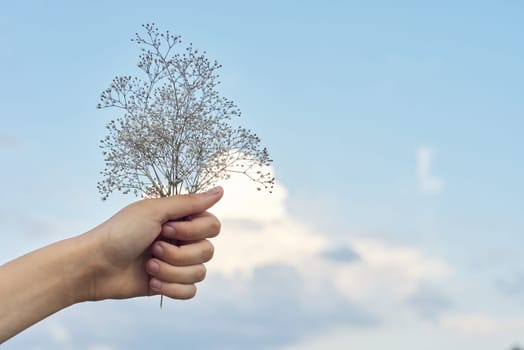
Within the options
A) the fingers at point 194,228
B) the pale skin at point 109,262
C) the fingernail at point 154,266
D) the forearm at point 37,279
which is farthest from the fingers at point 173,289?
the forearm at point 37,279

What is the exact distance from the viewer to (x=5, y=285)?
4613 mm

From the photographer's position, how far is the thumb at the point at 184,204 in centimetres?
441

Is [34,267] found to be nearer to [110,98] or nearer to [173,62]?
[110,98]

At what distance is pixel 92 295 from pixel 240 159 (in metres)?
1.24

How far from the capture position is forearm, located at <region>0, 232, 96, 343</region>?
4.63m

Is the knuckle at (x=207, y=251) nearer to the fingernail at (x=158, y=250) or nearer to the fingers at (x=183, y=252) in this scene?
the fingers at (x=183, y=252)

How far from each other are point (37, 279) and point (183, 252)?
81cm

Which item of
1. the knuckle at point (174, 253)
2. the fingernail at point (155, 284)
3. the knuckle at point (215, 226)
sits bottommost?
the fingernail at point (155, 284)

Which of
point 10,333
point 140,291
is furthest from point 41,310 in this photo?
point 140,291

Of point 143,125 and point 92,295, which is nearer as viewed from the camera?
point 143,125

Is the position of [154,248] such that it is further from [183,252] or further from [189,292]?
[189,292]

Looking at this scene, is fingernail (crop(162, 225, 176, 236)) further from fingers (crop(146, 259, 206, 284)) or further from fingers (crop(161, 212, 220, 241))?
fingers (crop(146, 259, 206, 284))

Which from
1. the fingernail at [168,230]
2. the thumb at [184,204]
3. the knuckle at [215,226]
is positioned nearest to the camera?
the thumb at [184,204]

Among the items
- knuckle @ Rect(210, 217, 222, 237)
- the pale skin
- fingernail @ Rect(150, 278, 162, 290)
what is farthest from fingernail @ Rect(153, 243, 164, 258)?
knuckle @ Rect(210, 217, 222, 237)
